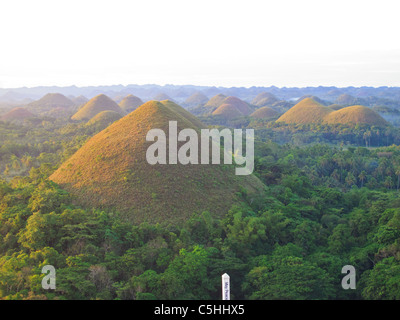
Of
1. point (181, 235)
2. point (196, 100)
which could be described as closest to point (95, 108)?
Result: point (181, 235)

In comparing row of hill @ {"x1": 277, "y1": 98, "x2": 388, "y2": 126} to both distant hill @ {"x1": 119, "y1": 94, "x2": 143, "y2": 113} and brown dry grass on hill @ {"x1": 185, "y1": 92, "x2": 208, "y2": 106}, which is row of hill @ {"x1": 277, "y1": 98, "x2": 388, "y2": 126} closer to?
distant hill @ {"x1": 119, "y1": 94, "x2": 143, "y2": 113}

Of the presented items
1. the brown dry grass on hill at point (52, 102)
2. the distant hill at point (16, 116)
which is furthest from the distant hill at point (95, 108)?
the brown dry grass on hill at point (52, 102)

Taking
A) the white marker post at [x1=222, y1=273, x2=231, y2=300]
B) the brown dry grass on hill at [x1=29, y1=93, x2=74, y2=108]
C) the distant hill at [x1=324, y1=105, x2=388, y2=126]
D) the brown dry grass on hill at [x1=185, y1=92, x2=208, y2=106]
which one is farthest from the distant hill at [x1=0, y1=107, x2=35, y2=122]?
the brown dry grass on hill at [x1=185, y1=92, x2=208, y2=106]

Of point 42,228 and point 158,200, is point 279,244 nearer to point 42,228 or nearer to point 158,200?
point 158,200

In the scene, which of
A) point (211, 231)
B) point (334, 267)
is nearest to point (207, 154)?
point (211, 231)

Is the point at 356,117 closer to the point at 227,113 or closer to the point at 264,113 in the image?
the point at 264,113
